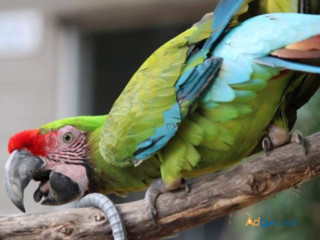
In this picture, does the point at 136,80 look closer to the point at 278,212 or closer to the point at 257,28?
the point at 257,28

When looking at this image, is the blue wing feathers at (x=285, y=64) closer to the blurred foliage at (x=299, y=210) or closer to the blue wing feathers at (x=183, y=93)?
the blue wing feathers at (x=183, y=93)

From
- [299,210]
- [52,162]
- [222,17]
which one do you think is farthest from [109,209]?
[299,210]

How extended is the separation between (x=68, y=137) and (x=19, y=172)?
0.48ft

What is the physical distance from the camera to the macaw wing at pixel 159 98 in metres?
1.36

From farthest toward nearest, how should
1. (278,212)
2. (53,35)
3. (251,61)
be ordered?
(53,35), (278,212), (251,61)

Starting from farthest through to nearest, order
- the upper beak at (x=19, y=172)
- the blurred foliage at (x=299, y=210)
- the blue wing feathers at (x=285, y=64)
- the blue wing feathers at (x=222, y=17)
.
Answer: the blurred foliage at (x=299, y=210), the upper beak at (x=19, y=172), the blue wing feathers at (x=222, y=17), the blue wing feathers at (x=285, y=64)

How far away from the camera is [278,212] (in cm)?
192

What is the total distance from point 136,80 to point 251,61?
0.90 feet

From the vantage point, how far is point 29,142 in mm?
1539

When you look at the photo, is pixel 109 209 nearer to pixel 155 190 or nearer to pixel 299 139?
pixel 155 190

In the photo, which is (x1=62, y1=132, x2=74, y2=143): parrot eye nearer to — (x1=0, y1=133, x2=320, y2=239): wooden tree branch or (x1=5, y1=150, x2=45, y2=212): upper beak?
(x1=5, y1=150, x2=45, y2=212): upper beak

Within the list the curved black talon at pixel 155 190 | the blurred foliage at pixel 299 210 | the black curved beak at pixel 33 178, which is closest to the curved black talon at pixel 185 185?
the curved black talon at pixel 155 190

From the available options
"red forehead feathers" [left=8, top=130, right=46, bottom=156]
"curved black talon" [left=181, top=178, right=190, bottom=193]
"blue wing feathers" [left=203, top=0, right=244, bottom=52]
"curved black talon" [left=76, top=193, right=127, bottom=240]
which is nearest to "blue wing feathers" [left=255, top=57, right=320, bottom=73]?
"blue wing feathers" [left=203, top=0, right=244, bottom=52]

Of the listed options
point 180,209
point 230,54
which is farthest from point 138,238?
point 230,54
